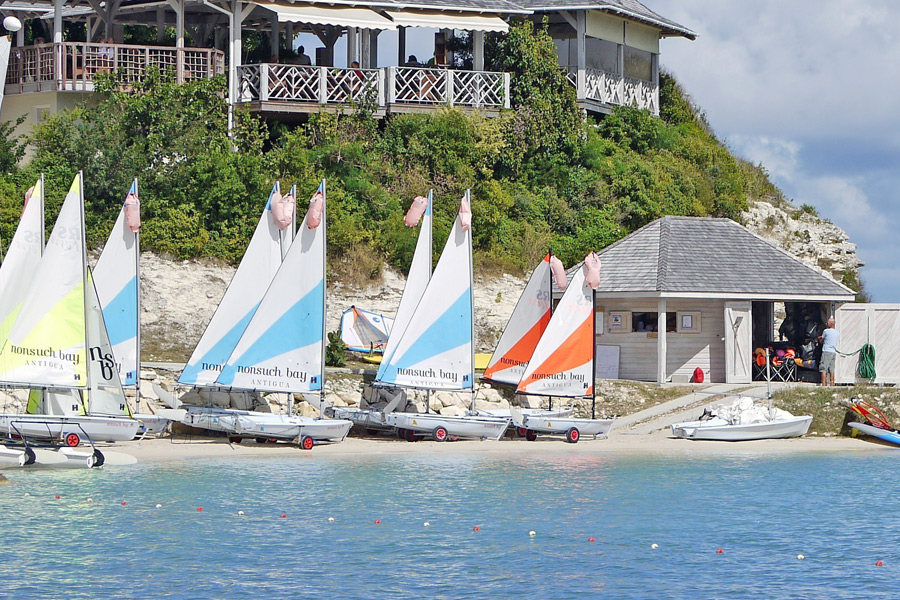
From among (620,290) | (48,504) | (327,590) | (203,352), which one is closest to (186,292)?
(203,352)

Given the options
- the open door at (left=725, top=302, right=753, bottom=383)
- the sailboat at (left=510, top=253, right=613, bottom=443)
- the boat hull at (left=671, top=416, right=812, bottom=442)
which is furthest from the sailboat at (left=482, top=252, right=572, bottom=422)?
the open door at (left=725, top=302, right=753, bottom=383)

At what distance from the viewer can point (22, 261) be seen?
968 inches

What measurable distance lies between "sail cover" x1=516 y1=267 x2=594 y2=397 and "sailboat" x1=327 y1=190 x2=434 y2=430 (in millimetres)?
2660

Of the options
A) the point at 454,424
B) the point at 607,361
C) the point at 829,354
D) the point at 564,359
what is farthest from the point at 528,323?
the point at 829,354

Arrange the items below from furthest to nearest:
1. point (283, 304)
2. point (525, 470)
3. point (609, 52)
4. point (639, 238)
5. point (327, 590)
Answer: point (609, 52)
point (639, 238)
point (283, 304)
point (525, 470)
point (327, 590)

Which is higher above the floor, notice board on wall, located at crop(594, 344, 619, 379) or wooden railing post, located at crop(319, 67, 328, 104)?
wooden railing post, located at crop(319, 67, 328, 104)

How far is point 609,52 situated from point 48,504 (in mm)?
27965

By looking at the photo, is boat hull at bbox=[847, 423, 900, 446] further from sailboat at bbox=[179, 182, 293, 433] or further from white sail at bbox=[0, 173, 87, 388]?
white sail at bbox=[0, 173, 87, 388]

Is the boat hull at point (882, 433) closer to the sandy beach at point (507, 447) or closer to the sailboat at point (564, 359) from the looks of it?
the sandy beach at point (507, 447)

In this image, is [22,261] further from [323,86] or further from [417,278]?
[323,86]

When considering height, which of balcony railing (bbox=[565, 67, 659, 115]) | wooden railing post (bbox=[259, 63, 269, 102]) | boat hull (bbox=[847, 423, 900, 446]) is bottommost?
boat hull (bbox=[847, 423, 900, 446])

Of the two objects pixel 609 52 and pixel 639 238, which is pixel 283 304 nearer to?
pixel 639 238

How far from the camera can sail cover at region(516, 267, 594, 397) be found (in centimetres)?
2738

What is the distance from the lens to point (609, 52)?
42938 mm
